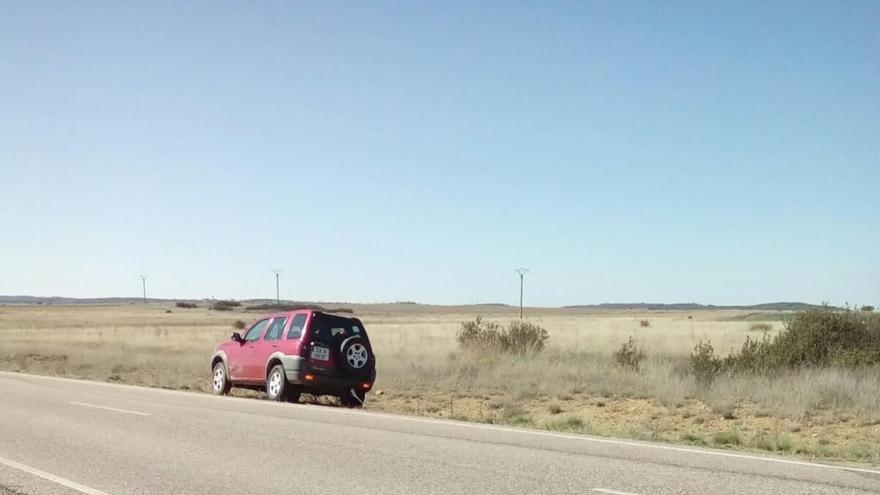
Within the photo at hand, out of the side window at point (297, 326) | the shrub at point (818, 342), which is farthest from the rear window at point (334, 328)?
the shrub at point (818, 342)

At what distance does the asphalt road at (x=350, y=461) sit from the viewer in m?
7.88

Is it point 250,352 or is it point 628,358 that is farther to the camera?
point 628,358

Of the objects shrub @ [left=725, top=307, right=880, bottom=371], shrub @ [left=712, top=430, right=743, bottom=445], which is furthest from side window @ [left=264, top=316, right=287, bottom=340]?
shrub @ [left=725, top=307, right=880, bottom=371]

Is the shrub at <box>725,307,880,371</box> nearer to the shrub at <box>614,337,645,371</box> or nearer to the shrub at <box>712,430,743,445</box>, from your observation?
the shrub at <box>614,337,645,371</box>

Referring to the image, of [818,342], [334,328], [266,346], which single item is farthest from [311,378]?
[818,342]

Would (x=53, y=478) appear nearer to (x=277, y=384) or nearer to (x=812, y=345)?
(x=277, y=384)

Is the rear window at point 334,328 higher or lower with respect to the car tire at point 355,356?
higher

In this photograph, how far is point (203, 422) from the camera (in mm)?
12969

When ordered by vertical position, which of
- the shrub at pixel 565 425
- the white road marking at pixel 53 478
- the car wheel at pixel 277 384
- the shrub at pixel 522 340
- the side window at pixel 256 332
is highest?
the side window at pixel 256 332

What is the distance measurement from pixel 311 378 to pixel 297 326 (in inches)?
47.7

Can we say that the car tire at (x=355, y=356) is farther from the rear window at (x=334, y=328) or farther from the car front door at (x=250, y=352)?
the car front door at (x=250, y=352)

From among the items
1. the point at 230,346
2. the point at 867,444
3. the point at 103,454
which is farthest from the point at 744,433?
the point at 230,346

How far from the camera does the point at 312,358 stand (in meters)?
16.4

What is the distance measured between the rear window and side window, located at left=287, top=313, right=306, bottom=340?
0.29 m
